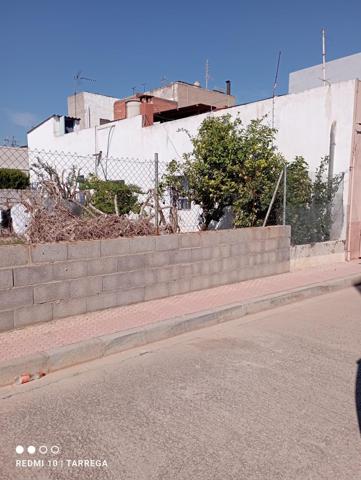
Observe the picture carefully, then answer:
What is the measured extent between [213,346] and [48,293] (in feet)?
6.68

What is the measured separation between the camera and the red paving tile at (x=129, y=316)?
4215 millimetres

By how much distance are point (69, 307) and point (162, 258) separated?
156 centimetres

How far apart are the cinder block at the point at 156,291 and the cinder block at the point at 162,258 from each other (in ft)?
1.01

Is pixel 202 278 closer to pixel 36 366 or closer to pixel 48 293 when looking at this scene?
pixel 48 293

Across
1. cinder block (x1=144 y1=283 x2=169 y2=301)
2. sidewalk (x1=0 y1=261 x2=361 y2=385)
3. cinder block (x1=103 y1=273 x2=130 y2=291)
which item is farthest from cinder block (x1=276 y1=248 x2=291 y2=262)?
cinder block (x1=103 y1=273 x2=130 y2=291)

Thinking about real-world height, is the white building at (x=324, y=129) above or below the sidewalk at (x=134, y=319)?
above

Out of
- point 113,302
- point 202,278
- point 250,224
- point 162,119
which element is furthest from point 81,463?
point 162,119

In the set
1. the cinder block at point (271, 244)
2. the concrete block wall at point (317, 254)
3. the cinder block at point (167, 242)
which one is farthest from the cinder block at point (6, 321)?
the concrete block wall at point (317, 254)

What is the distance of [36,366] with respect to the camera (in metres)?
3.77

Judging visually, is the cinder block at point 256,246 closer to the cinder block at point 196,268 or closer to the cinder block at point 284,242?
the cinder block at point 284,242

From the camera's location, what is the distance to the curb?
371cm

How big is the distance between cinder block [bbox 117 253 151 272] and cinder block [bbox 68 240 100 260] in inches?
15.1

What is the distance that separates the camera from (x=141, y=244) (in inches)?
224

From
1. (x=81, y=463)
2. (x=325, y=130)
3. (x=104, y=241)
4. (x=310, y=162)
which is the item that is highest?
(x=325, y=130)
